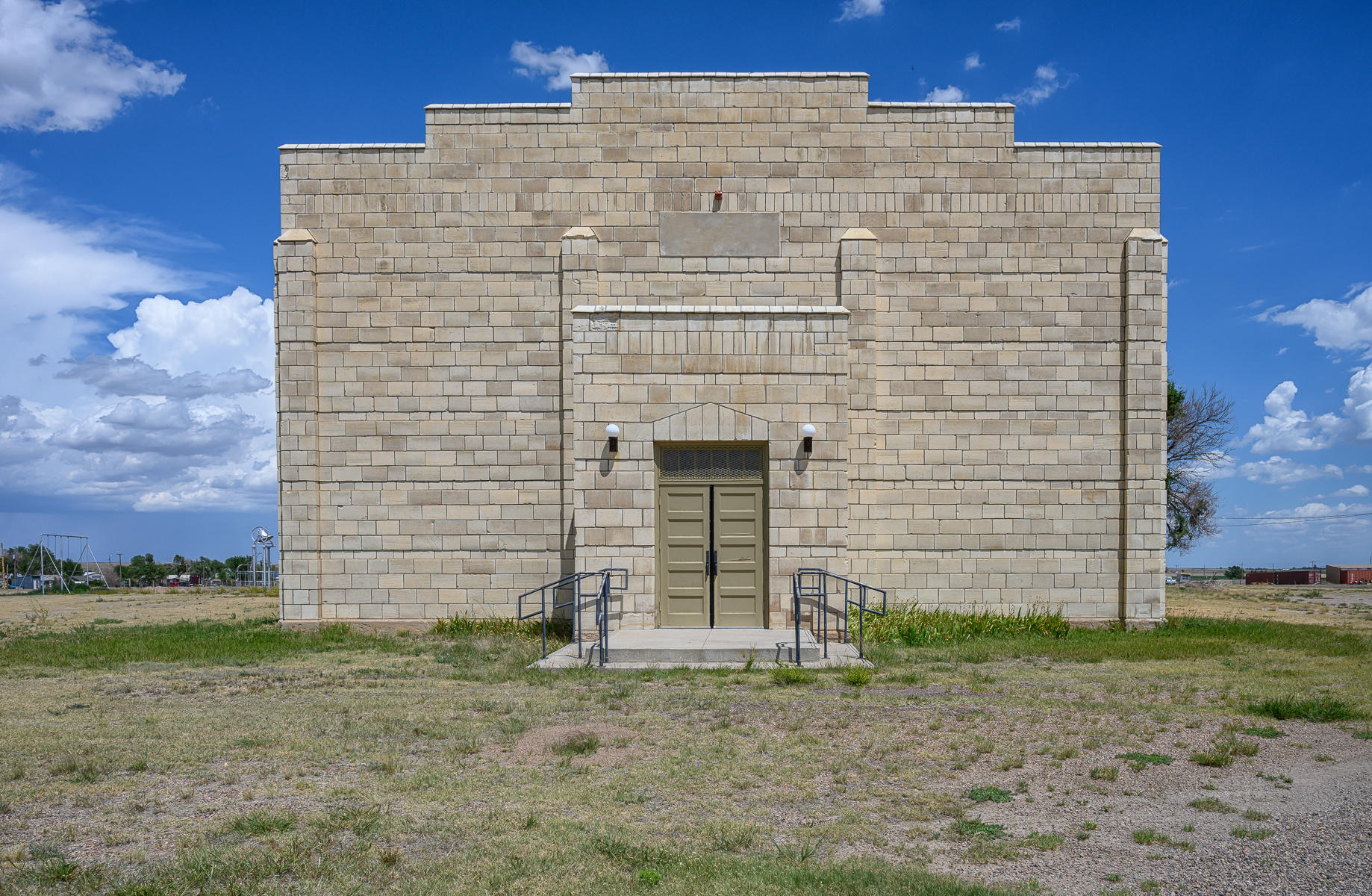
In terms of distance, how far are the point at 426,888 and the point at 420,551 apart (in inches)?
506

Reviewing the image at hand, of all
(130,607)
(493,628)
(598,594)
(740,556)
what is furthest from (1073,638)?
(130,607)

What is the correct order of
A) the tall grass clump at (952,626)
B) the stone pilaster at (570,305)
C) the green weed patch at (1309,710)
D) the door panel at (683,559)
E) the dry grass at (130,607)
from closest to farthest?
the green weed patch at (1309,710), the door panel at (683,559), the tall grass clump at (952,626), the stone pilaster at (570,305), the dry grass at (130,607)

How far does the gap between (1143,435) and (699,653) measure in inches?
388

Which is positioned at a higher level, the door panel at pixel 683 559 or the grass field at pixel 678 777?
the door panel at pixel 683 559

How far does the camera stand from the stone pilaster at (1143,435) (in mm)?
17766

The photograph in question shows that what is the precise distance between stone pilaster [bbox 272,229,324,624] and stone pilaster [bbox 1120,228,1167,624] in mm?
14870

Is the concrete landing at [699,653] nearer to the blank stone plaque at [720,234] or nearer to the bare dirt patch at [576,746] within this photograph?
the bare dirt patch at [576,746]

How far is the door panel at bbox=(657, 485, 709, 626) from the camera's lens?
15.6 metres

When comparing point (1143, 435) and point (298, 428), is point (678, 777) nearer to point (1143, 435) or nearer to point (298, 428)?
point (298, 428)

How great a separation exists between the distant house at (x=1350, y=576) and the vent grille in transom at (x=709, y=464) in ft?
180

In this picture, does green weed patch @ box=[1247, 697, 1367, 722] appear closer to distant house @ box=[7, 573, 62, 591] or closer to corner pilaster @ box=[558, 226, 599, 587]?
corner pilaster @ box=[558, 226, 599, 587]

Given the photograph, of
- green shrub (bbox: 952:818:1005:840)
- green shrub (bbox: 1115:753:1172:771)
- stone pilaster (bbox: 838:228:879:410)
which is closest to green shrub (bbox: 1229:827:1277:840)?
green shrub (bbox: 952:818:1005:840)

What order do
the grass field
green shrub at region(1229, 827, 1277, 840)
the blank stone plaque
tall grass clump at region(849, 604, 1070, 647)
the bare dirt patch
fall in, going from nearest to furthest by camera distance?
the grass field
green shrub at region(1229, 827, 1277, 840)
the bare dirt patch
tall grass clump at region(849, 604, 1070, 647)
the blank stone plaque

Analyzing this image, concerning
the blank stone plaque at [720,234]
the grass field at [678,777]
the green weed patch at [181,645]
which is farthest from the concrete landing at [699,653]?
the blank stone plaque at [720,234]
